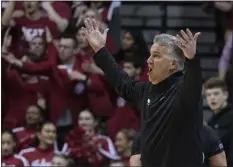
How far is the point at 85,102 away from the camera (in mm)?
7539

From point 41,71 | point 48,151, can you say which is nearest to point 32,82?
point 41,71

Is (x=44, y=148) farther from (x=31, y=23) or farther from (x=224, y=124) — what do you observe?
(x=224, y=124)

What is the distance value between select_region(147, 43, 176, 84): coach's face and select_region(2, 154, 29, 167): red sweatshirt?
3.36 m

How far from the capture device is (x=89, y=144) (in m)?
6.93

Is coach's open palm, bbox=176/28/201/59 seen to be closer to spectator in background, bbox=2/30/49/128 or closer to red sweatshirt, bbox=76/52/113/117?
red sweatshirt, bbox=76/52/113/117

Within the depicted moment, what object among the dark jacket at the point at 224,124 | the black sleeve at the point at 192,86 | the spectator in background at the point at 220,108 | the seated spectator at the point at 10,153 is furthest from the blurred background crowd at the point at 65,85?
the black sleeve at the point at 192,86

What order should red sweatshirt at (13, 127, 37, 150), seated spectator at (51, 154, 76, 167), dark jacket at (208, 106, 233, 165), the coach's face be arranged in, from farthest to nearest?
1. red sweatshirt at (13, 127, 37, 150)
2. seated spectator at (51, 154, 76, 167)
3. dark jacket at (208, 106, 233, 165)
4. the coach's face

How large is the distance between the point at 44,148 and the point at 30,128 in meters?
0.37

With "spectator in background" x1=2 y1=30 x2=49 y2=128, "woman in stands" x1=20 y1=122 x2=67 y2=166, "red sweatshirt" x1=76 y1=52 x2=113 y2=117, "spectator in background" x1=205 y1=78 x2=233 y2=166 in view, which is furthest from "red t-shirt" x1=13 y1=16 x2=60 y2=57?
"spectator in background" x1=205 y1=78 x2=233 y2=166

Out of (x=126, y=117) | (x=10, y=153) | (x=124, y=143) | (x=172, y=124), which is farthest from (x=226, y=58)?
(x=172, y=124)

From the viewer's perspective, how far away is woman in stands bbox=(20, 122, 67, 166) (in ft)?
22.8

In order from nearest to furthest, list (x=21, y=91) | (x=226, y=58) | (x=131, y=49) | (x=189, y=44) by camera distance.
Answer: (x=189, y=44) → (x=21, y=91) → (x=131, y=49) → (x=226, y=58)

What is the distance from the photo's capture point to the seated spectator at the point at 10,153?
6.92m

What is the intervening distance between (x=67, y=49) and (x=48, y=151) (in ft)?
3.87
